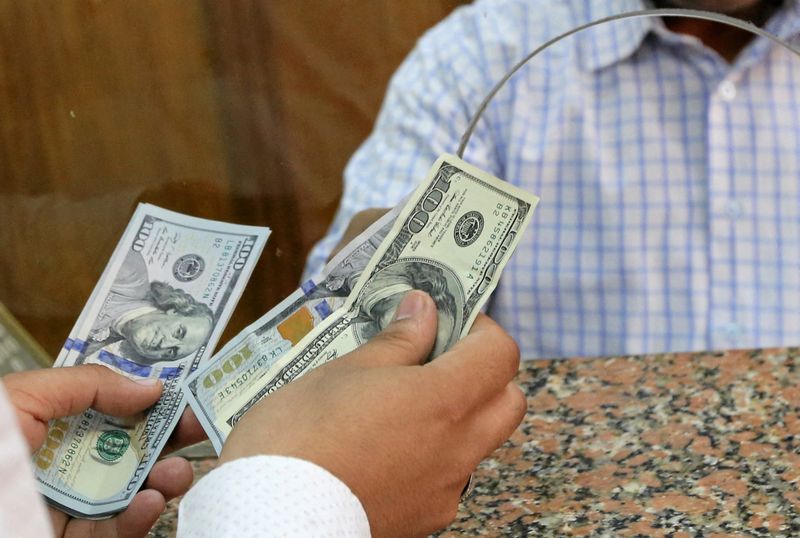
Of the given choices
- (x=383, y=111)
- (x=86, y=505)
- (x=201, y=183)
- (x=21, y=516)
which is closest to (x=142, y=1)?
(x=201, y=183)

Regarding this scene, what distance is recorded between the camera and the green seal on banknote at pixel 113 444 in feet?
2.62

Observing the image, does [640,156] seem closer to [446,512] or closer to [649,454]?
[649,454]

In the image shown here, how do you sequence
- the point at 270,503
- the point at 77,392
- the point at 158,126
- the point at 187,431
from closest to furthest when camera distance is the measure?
the point at 270,503, the point at 77,392, the point at 187,431, the point at 158,126

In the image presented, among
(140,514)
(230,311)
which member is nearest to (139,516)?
(140,514)

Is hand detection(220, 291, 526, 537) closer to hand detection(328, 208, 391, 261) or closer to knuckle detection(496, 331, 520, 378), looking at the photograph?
knuckle detection(496, 331, 520, 378)

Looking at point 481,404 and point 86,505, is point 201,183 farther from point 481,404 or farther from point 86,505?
point 481,404

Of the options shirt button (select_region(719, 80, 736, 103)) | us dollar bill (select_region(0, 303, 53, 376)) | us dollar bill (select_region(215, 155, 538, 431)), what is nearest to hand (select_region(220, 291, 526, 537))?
us dollar bill (select_region(215, 155, 538, 431))

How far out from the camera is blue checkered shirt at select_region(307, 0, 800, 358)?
4.05 ft

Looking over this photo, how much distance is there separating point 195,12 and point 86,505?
492mm

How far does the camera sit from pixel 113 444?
0.80m

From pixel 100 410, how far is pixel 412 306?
30 centimetres

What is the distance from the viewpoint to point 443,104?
4.14ft

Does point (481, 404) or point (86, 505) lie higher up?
point (481, 404)

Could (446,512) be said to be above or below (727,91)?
below
